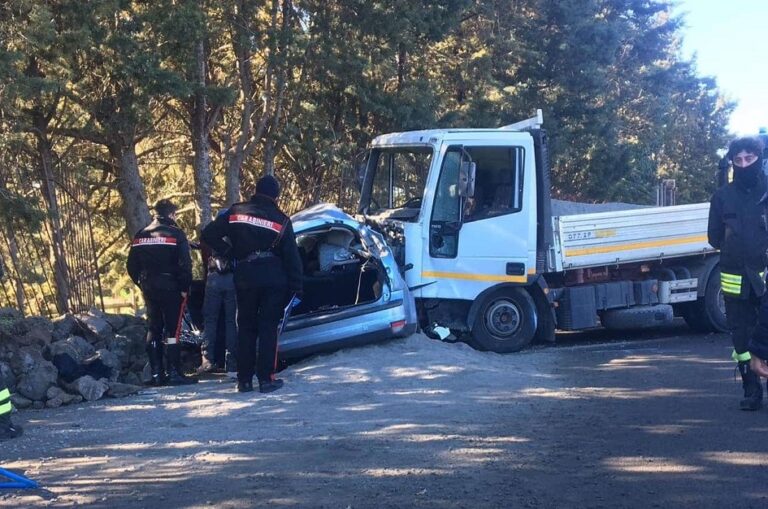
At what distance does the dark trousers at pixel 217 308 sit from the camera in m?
9.66

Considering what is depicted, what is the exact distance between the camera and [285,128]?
16984 mm

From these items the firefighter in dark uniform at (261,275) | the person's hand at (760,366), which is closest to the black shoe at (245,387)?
the firefighter in dark uniform at (261,275)

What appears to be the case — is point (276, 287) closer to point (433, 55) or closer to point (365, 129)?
point (365, 129)

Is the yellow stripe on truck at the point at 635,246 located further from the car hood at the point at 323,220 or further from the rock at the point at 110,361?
the rock at the point at 110,361

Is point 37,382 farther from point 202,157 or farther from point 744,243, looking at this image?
point 202,157

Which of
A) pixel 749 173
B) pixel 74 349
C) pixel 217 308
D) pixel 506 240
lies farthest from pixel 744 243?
pixel 74 349

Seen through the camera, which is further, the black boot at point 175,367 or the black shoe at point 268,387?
the black boot at point 175,367

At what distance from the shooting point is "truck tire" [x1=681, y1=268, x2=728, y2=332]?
12961 millimetres

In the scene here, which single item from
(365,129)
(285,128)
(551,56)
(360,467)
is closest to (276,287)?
(360,467)

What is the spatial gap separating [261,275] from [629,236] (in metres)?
5.89

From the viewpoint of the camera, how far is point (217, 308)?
9.72 meters

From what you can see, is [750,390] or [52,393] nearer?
[750,390]

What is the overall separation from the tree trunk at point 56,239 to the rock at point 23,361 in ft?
10.2

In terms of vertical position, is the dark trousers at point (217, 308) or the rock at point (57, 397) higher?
the dark trousers at point (217, 308)
